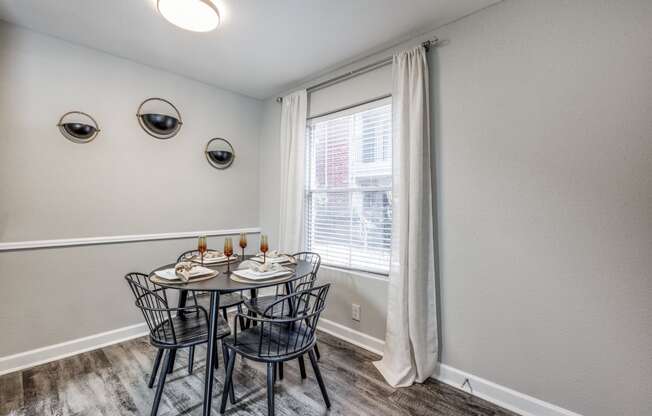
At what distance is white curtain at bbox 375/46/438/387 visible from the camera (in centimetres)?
205

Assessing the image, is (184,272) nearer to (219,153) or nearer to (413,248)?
(413,248)

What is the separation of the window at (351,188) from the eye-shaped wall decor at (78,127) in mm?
1959

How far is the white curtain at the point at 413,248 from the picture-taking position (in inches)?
80.8

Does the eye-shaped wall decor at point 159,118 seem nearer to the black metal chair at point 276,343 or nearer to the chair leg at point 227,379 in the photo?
the black metal chair at point 276,343

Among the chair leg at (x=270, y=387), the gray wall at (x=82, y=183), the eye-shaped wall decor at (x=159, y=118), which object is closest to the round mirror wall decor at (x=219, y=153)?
the gray wall at (x=82, y=183)

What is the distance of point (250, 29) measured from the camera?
2201 mm

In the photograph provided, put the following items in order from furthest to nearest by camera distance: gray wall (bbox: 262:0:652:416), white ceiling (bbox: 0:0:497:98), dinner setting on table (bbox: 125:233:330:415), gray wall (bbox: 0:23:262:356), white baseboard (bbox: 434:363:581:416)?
gray wall (bbox: 0:23:262:356), white ceiling (bbox: 0:0:497:98), white baseboard (bbox: 434:363:581:416), dinner setting on table (bbox: 125:233:330:415), gray wall (bbox: 262:0:652:416)

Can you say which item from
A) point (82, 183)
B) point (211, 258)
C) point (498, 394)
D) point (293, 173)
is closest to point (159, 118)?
point (82, 183)

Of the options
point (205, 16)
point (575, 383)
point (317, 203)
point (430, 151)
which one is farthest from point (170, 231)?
point (575, 383)

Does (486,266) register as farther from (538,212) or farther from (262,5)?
(262,5)

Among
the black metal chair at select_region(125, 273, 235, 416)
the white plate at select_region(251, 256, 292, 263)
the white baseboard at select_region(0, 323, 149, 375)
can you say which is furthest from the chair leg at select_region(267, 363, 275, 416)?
the white baseboard at select_region(0, 323, 149, 375)

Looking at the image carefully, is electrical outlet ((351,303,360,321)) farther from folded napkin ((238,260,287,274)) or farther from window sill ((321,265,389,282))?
folded napkin ((238,260,287,274))

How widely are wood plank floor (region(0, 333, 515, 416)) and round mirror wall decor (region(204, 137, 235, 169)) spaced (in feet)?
6.66

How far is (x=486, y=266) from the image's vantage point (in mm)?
1910
